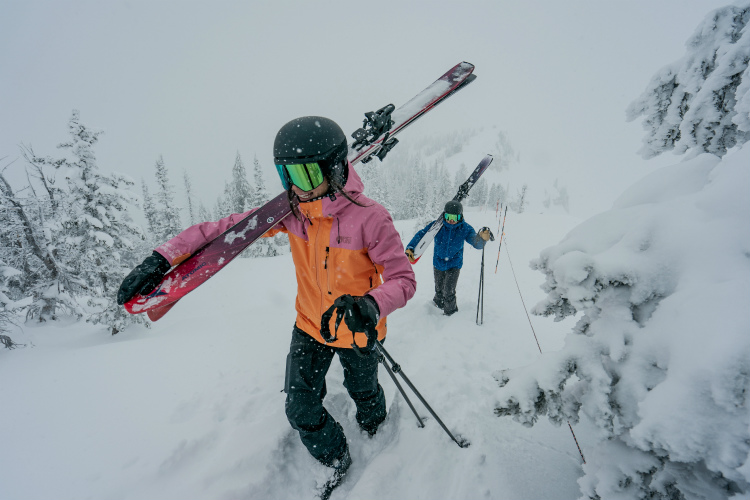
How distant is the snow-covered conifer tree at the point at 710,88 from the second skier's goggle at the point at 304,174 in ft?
11.4

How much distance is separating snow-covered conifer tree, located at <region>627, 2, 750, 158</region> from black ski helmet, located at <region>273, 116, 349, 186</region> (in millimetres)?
3306

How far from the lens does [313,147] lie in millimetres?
2471

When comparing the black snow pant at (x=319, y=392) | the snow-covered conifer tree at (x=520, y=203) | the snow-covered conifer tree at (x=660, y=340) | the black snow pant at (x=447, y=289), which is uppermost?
the snow-covered conifer tree at (x=660, y=340)

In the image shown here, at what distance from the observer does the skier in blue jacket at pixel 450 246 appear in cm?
600

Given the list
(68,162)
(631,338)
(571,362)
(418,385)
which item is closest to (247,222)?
(418,385)

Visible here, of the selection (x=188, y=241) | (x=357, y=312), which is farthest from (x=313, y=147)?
(x=188, y=241)

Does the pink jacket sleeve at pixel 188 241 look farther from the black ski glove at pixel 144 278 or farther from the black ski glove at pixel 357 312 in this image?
the black ski glove at pixel 357 312

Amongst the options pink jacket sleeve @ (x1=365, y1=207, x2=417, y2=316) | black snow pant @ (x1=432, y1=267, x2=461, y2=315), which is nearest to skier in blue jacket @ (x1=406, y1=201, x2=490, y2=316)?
black snow pant @ (x1=432, y1=267, x2=461, y2=315)

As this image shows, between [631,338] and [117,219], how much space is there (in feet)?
55.1

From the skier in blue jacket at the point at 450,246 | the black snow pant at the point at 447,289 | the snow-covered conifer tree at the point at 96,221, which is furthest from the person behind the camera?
the snow-covered conifer tree at the point at 96,221

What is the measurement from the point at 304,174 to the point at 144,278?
1.82 metres

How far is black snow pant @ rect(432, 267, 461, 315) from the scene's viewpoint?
6332mm

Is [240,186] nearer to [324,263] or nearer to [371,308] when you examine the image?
[324,263]

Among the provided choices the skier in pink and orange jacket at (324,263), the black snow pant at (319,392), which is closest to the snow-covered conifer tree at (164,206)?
the skier in pink and orange jacket at (324,263)
